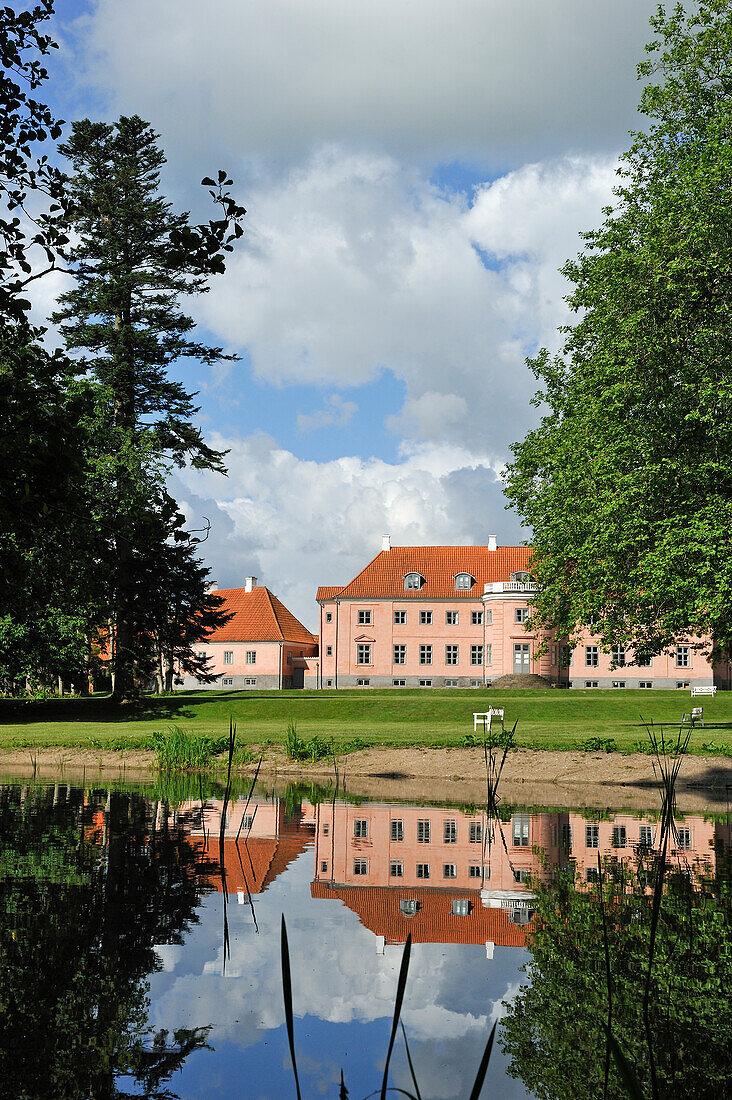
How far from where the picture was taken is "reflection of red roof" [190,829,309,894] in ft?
30.2

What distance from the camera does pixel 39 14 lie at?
8.84 m

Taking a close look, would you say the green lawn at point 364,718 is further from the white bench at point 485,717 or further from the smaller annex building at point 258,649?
the smaller annex building at point 258,649

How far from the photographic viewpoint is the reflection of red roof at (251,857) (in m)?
9.22

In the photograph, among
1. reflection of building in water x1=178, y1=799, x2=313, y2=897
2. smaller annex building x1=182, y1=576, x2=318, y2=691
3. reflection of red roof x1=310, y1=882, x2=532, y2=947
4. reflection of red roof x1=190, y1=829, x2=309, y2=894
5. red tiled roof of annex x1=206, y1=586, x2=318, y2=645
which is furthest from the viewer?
red tiled roof of annex x1=206, y1=586, x2=318, y2=645

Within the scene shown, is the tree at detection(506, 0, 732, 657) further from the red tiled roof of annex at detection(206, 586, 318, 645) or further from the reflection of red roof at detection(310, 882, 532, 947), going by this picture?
the red tiled roof of annex at detection(206, 586, 318, 645)

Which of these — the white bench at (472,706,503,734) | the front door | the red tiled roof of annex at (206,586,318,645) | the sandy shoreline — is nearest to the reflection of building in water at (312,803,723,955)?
the sandy shoreline

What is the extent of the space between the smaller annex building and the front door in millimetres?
19681

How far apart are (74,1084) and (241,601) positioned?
77.2 metres

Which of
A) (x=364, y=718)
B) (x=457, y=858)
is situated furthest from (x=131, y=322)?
(x=457, y=858)

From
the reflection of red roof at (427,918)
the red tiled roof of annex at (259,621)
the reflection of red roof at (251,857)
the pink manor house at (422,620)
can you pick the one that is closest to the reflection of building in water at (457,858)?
the reflection of red roof at (427,918)

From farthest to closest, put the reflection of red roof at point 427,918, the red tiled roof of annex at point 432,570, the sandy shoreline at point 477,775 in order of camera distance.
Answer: the red tiled roof of annex at point 432,570 → the sandy shoreline at point 477,775 → the reflection of red roof at point 427,918

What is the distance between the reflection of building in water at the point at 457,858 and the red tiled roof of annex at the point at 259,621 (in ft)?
202

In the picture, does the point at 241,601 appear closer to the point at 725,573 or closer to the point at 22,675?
the point at 22,675

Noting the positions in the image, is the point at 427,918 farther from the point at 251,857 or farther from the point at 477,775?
the point at 477,775
